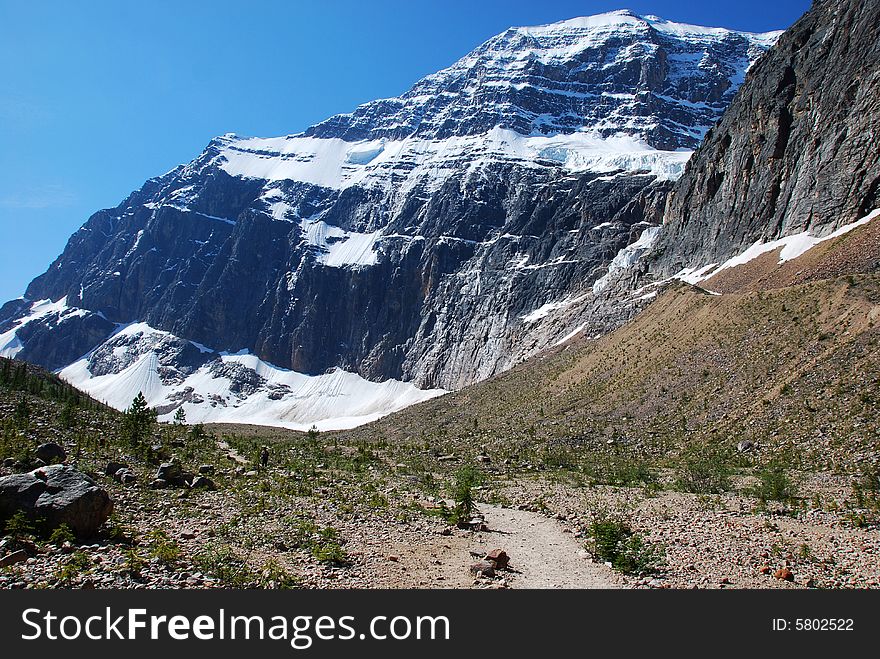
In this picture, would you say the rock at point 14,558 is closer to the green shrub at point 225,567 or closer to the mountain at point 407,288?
the green shrub at point 225,567

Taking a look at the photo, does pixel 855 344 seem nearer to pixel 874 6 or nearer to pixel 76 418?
pixel 76 418

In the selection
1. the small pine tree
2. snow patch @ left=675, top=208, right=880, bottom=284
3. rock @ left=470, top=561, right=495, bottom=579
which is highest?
snow patch @ left=675, top=208, right=880, bottom=284

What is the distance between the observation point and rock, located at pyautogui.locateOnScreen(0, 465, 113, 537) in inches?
372

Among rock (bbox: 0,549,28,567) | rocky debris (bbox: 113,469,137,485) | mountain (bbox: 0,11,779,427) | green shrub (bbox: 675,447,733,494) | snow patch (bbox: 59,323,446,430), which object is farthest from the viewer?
snow patch (bbox: 59,323,446,430)

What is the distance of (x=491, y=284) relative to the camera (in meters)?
138

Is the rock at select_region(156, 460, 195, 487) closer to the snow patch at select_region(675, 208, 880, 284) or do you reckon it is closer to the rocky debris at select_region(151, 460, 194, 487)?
the rocky debris at select_region(151, 460, 194, 487)

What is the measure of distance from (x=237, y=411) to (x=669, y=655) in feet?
546

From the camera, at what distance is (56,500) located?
964 cm

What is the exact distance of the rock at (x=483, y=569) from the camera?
1027 cm

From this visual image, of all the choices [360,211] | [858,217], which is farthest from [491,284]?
[858,217]

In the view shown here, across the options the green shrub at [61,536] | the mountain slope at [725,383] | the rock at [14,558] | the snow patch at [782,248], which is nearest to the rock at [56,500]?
the green shrub at [61,536]

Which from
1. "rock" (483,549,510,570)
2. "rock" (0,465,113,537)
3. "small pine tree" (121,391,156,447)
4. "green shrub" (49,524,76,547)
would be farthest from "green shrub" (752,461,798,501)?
"small pine tree" (121,391,156,447)

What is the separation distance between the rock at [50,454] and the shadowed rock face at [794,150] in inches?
2448

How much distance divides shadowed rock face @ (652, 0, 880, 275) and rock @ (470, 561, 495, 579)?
57.1 m
